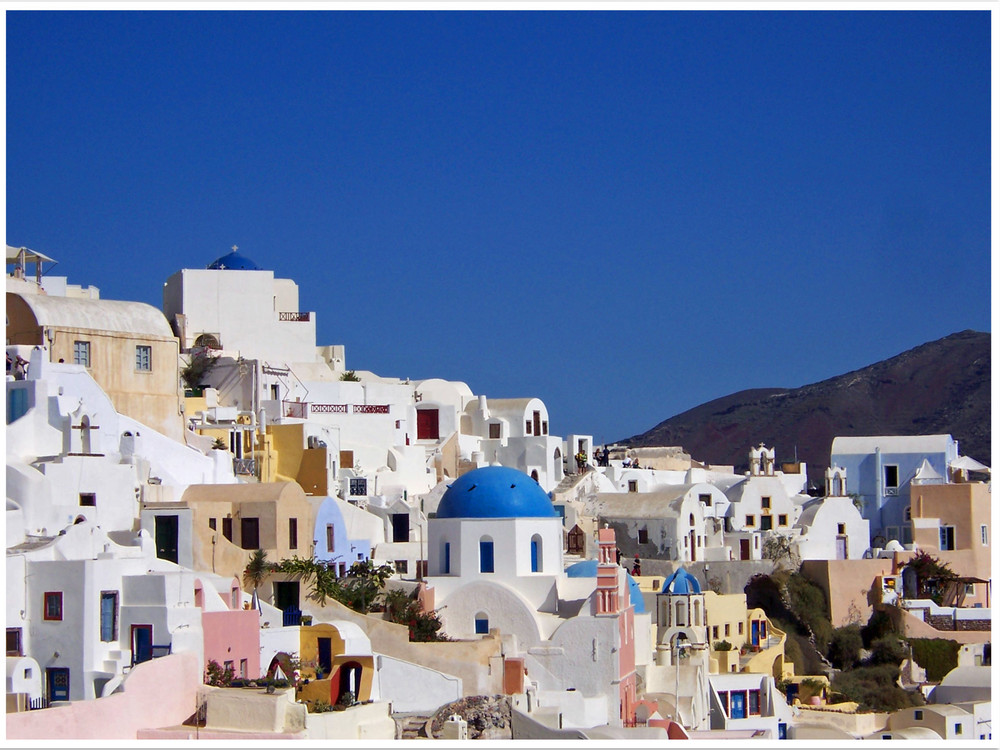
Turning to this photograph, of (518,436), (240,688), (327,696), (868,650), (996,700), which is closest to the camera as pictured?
(240,688)

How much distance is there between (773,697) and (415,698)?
1010 cm

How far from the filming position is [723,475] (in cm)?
5438

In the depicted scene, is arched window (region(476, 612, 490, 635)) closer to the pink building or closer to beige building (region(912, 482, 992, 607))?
the pink building

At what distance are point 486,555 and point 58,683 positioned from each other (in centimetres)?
1061

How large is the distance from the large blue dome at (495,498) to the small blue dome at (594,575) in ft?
4.56

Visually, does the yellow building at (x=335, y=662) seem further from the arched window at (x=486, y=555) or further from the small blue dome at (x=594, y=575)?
the small blue dome at (x=594, y=575)

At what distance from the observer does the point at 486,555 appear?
34.9 meters

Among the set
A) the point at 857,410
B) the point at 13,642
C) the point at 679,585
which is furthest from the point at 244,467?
the point at 857,410

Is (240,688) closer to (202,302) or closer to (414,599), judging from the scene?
(414,599)

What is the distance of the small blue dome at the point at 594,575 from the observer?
119 feet

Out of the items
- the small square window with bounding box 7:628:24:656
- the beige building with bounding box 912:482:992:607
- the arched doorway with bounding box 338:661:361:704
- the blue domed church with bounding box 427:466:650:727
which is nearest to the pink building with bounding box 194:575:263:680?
the arched doorway with bounding box 338:661:361:704

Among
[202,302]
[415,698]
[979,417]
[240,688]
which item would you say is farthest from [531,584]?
[979,417]

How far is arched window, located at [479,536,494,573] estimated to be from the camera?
3484cm

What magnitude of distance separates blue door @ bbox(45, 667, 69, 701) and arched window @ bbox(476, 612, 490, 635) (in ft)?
31.7
